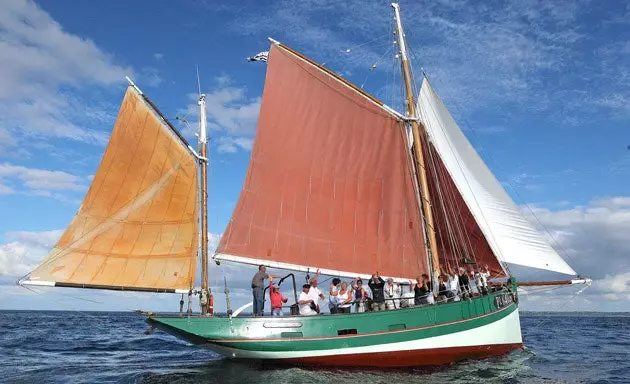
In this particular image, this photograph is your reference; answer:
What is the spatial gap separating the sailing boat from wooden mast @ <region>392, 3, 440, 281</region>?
81 millimetres

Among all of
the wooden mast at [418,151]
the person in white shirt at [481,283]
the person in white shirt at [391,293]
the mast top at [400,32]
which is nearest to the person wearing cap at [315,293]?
the person in white shirt at [391,293]

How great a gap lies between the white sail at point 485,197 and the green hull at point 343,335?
4749 millimetres

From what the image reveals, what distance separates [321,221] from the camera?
25.1 meters

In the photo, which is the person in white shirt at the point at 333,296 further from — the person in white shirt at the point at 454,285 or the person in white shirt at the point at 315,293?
the person in white shirt at the point at 454,285

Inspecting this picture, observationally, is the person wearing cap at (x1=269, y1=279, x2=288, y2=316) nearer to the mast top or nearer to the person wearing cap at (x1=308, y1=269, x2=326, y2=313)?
the person wearing cap at (x1=308, y1=269, x2=326, y2=313)

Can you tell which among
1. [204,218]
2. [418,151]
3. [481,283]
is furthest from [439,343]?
[204,218]

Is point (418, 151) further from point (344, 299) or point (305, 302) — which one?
point (305, 302)

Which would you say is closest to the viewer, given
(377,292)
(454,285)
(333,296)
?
(333,296)

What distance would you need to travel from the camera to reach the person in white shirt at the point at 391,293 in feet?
75.9

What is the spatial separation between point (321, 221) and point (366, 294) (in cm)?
409

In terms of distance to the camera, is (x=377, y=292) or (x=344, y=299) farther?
(x=377, y=292)

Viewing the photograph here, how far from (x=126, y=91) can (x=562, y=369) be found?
24.4 m

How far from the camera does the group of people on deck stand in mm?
22109

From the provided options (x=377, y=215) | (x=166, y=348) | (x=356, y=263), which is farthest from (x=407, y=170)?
(x=166, y=348)
